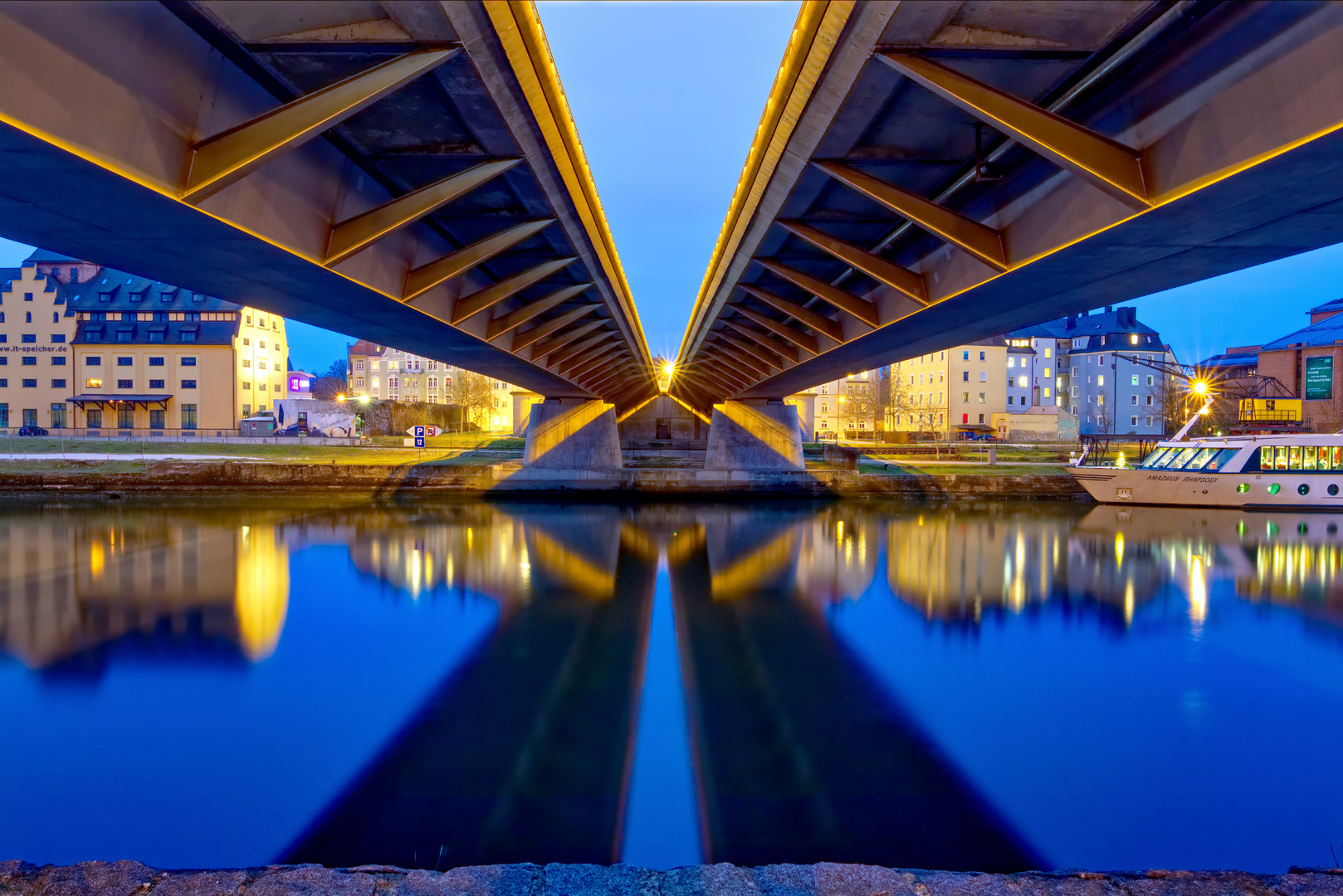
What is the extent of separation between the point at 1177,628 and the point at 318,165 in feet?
56.7

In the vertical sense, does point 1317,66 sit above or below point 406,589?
above

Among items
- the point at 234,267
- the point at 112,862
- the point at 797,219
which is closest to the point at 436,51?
the point at 234,267

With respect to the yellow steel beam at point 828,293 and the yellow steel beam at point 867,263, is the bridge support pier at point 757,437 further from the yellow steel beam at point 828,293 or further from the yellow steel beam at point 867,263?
the yellow steel beam at point 867,263

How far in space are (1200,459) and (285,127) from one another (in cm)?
3953

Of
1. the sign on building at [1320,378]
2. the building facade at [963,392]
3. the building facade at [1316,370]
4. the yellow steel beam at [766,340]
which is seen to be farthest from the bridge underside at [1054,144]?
the building facade at [963,392]

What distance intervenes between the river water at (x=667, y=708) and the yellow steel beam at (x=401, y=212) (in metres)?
5.81

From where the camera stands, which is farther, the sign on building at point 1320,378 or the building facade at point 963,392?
the building facade at point 963,392

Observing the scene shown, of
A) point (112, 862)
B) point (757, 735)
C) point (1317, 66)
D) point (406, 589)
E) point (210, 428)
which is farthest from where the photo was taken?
point (210, 428)

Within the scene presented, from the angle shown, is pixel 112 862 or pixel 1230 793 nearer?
pixel 112 862

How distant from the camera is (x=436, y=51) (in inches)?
191

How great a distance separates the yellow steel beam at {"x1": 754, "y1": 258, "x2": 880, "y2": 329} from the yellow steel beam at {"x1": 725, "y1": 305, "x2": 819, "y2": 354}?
11.0 ft

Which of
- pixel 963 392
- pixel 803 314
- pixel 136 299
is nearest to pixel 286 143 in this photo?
pixel 803 314

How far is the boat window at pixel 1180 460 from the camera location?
3250cm

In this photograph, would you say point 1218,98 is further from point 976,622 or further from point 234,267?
point 976,622
